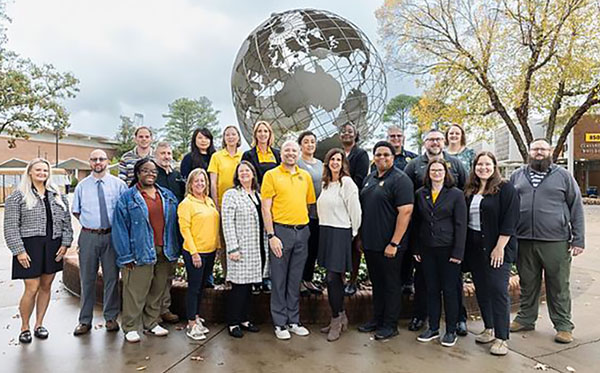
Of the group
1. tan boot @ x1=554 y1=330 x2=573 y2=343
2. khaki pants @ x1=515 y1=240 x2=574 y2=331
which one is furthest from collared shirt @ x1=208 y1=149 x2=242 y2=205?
tan boot @ x1=554 y1=330 x2=573 y2=343

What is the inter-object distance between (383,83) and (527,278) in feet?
11.6

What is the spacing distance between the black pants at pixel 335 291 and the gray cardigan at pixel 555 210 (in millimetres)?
1944

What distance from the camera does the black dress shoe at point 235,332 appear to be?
4.07 meters

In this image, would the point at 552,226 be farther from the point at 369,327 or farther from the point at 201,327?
the point at 201,327

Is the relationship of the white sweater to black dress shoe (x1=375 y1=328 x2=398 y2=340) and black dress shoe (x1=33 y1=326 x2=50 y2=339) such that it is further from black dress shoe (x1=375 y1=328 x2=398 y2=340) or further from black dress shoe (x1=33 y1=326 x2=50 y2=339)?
black dress shoe (x1=33 y1=326 x2=50 y2=339)

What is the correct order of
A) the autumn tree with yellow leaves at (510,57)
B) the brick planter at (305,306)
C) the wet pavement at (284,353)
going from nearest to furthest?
the wet pavement at (284,353), the brick planter at (305,306), the autumn tree with yellow leaves at (510,57)

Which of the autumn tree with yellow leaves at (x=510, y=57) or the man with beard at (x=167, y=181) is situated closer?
the man with beard at (x=167, y=181)

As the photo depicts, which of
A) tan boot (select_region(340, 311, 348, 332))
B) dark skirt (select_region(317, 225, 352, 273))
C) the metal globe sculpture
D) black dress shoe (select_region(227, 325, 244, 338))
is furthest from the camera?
the metal globe sculpture

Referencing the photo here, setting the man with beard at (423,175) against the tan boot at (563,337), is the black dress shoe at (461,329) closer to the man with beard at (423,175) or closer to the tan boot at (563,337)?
the man with beard at (423,175)

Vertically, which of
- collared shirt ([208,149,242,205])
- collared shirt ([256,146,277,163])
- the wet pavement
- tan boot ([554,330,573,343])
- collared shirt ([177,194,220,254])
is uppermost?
collared shirt ([256,146,277,163])

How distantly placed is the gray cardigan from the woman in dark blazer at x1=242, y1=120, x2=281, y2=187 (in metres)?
2.67

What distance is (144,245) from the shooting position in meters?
3.94

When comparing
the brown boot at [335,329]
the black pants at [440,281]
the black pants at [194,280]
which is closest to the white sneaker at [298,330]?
the brown boot at [335,329]

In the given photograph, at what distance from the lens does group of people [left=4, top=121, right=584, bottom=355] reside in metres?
3.84
